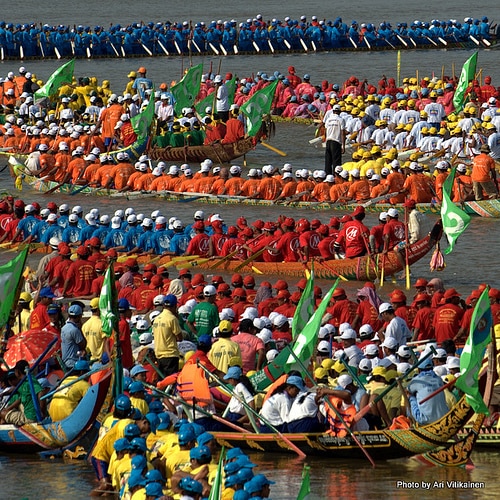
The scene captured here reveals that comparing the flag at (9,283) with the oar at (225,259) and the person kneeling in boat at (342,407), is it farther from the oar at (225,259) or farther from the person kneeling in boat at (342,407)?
the oar at (225,259)

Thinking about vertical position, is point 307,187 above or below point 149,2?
above

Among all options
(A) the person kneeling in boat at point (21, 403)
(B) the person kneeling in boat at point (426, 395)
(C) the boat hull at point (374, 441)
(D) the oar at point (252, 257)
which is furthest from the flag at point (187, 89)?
(B) the person kneeling in boat at point (426, 395)

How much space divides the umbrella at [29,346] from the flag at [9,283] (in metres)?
0.29

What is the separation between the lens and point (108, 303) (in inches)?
704

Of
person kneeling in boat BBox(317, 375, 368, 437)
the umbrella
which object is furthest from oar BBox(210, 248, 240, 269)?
person kneeling in boat BBox(317, 375, 368, 437)

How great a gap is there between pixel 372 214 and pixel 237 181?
269 cm

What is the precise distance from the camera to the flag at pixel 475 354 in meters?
15.4

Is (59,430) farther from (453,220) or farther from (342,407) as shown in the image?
(453,220)

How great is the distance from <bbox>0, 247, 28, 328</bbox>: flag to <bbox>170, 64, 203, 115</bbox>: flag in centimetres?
1901

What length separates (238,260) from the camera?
26.0m

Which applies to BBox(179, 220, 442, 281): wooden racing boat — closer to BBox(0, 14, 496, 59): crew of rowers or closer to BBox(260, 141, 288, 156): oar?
BBox(260, 141, 288, 156): oar

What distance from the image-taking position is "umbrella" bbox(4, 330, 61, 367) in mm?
19250

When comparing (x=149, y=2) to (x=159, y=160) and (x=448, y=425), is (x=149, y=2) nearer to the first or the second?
(x=159, y=160)

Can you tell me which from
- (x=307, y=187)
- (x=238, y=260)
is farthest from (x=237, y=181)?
(x=238, y=260)
